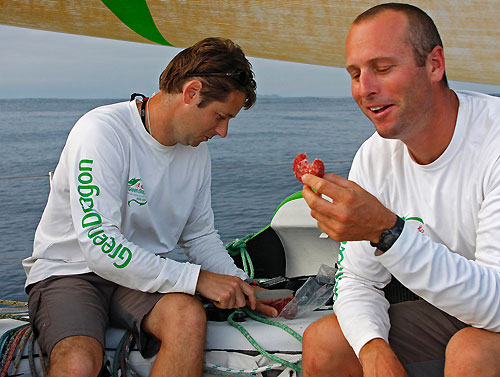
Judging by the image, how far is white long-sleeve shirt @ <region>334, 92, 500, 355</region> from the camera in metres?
1.47

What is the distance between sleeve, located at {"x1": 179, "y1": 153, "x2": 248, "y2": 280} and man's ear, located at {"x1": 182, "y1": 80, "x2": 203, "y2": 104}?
9.8 inches

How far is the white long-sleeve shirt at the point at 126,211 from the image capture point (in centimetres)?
197

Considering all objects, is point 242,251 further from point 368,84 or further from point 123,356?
point 368,84

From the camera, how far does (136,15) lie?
8.51 ft

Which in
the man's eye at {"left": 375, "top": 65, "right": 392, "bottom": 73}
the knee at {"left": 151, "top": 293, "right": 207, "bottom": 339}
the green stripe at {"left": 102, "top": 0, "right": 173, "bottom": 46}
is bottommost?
the knee at {"left": 151, "top": 293, "right": 207, "bottom": 339}

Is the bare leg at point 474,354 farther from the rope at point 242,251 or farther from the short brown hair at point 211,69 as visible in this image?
the rope at point 242,251

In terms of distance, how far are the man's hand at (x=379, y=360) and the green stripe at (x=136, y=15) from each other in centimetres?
150

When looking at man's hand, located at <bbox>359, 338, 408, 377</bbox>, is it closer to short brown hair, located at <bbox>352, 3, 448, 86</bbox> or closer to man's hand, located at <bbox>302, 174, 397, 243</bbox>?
man's hand, located at <bbox>302, 174, 397, 243</bbox>

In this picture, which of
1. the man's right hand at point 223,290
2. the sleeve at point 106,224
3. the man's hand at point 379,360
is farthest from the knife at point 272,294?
the man's hand at point 379,360

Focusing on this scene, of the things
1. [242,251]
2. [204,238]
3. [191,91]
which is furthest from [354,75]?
[242,251]

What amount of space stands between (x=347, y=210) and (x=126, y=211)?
898mm

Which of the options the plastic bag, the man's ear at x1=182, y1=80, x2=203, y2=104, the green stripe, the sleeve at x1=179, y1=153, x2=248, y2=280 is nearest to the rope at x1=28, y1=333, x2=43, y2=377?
the sleeve at x1=179, y1=153, x2=248, y2=280

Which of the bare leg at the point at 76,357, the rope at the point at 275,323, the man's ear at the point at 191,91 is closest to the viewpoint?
the bare leg at the point at 76,357

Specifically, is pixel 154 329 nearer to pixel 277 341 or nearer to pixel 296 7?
pixel 277 341
